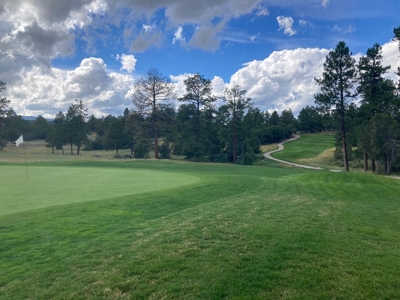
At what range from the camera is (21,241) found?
21.3ft

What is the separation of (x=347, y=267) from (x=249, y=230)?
2446 millimetres

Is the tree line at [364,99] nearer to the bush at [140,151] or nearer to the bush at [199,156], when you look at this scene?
the bush at [199,156]

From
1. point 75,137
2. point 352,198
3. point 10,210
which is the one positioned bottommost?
point 352,198

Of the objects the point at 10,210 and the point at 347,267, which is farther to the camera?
the point at 10,210

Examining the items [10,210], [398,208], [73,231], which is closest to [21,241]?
[73,231]

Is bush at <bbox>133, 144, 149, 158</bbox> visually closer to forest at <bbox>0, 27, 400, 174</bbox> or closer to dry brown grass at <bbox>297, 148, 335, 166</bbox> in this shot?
forest at <bbox>0, 27, 400, 174</bbox>

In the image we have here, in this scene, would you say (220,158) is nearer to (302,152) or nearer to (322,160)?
(322,160)

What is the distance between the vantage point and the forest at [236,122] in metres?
33.8

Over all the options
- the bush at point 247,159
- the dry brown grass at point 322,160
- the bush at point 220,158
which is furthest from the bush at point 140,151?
the dry brown grass at point 322,160

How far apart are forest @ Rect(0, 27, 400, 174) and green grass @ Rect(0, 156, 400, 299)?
2664 centimetres

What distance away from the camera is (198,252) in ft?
18.2

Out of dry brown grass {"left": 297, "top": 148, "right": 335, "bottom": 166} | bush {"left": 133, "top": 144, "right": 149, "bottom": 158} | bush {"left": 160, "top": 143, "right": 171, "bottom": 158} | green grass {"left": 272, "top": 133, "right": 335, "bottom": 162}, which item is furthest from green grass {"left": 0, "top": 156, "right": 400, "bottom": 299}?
green grass {"left": 272, "top": 133, "right": 335, "bottom": 162}

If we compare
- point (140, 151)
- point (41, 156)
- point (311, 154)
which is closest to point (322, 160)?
point (311, 154)

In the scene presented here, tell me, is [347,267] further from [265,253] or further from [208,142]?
[208,142]
